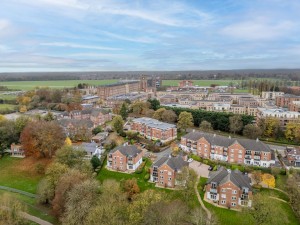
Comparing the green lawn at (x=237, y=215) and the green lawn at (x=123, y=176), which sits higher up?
the green lawn at (x=123, y=176)

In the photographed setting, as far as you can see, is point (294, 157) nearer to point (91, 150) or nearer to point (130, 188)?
point (130, 188)

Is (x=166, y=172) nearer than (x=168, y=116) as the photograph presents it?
Yes

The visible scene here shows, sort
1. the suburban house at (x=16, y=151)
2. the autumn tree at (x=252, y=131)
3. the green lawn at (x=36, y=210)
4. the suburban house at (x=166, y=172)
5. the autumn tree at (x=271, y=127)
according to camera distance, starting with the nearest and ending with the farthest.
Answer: the green lawn at (x=36, y=210)
the suburban house at (x=166, y=172)
the suburban house at (x=16, y=151)
the autumn tree at (x=252, y=131)
the autumn tree at (x=271, y=127)

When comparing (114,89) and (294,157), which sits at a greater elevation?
(114,89)

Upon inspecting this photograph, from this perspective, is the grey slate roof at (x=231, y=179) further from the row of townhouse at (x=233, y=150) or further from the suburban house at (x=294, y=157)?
the suburban house at (x=294, y=157)

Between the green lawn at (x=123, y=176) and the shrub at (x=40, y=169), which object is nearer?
the green lawn at (x=123, y=176)

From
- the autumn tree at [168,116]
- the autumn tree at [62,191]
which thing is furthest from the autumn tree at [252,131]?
the autumn tree at [62,191]

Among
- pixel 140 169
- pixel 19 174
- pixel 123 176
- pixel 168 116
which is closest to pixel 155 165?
pixel 140 169

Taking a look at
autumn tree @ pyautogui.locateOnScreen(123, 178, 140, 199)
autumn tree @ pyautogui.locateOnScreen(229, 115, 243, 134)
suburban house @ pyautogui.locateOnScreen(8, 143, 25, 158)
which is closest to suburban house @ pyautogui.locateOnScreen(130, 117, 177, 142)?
autumn tree @ pyautogui.locateOnScreen(229, 115, 243, 134)
